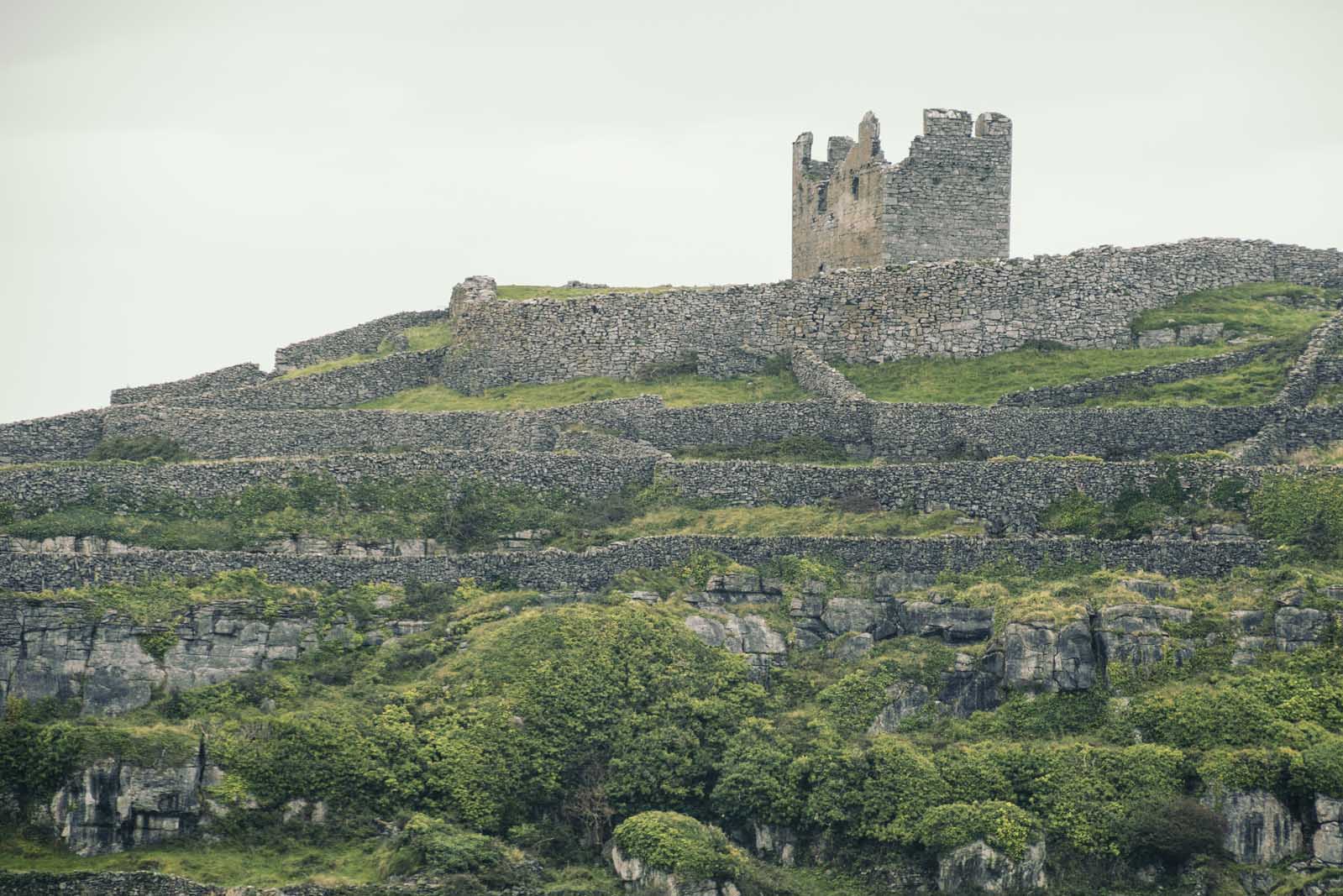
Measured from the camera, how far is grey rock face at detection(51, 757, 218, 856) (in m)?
64.6

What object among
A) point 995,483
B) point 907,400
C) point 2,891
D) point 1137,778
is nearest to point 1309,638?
point 1137,778

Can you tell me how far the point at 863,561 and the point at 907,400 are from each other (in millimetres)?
10152

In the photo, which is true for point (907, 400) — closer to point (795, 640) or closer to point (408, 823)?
point (795, 640)

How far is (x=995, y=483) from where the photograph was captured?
73500 mm

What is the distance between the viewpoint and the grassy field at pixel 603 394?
Result: 82938mm

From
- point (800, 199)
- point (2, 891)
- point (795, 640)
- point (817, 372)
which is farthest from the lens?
point (800, 199)

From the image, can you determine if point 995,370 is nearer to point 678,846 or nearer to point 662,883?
point 678,846

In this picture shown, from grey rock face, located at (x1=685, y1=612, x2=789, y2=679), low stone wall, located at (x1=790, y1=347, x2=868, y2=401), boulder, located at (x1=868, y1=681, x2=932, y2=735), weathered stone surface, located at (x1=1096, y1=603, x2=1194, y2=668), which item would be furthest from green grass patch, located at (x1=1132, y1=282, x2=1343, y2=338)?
boulder, located at (x1=868, y1=681, x2=932, y2=735)

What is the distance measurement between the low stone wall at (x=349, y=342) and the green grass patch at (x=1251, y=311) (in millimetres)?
23640

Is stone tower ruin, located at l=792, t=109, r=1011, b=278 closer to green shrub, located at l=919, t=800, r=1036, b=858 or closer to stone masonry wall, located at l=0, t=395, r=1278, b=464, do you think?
stone masonry wall, located at l=0, t=395, r=1278, b=464

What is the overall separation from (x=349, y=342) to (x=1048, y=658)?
104 feet

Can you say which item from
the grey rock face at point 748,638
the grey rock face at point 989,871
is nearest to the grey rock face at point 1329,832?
the grey rock face at point 989,871

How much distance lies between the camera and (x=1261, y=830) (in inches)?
2462

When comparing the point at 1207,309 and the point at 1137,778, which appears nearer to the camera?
the point at 1137,778
